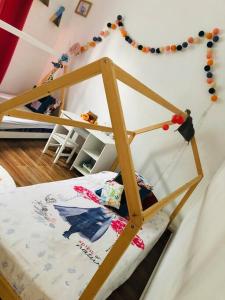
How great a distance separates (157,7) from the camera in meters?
3.18

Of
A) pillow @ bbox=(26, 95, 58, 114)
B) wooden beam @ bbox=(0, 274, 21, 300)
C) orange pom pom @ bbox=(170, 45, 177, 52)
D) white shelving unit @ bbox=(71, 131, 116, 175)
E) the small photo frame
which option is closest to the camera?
wooden beam @ bbox=(0, 274, 21, 300)

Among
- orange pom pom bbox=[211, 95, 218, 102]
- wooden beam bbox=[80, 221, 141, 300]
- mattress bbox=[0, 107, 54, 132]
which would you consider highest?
orange pom pom bbox=[211, 95, 218, 102]

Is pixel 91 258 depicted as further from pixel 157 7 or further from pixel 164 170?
pixel 157 7

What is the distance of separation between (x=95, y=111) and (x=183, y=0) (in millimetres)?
1738

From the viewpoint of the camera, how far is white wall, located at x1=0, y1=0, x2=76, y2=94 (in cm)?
351

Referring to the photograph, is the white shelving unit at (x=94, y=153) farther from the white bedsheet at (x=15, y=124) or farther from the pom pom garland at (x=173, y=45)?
the pom pom garland at (x=173, y=45)

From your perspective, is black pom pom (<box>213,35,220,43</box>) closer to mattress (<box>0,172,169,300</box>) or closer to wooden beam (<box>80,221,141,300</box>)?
mattress (<box>0,172,169,300</box>)

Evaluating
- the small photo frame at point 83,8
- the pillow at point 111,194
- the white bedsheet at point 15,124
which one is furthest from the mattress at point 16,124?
the small photo frame at point 83,8

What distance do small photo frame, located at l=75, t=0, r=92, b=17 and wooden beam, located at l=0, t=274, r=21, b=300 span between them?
350 cm

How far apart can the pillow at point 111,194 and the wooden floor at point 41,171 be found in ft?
2.07

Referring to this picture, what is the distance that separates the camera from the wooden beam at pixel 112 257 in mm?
970

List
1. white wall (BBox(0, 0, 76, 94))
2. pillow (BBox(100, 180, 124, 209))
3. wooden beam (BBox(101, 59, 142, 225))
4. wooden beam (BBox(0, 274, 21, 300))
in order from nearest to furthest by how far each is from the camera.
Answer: wooden beam (BBox(101, 59, 142, 225)) < wooden beam (BBox(0, 274, 21, 300)) < pillow (BBox(100, 180, 124, 209)) < white wall (BBox(0, 0, 76, 94))

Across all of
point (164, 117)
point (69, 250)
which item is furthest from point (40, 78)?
point (69, 250)

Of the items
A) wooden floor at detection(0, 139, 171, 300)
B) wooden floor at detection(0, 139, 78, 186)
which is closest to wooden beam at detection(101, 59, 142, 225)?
wooden floor at detection(0, 139, 171, 300)
